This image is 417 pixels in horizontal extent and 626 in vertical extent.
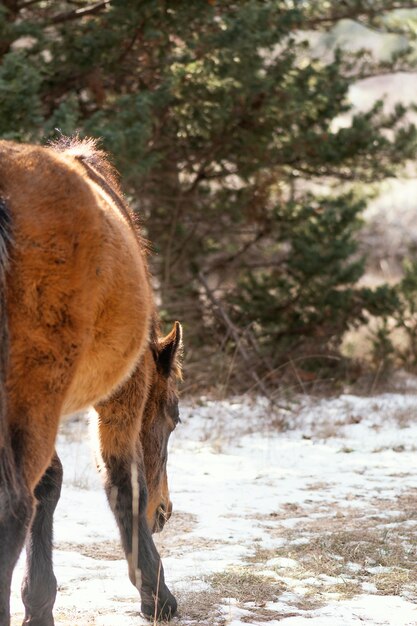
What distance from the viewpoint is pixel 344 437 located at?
8.31 metres

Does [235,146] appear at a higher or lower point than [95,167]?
lower

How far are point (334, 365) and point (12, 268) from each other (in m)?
8.15

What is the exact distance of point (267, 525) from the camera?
5.71 meters

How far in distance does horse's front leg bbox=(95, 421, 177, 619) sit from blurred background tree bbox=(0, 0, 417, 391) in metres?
4.34

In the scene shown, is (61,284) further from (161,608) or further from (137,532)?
(161,608)

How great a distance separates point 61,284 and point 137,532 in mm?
1471

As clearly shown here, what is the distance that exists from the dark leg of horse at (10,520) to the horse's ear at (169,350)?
135 centimetres

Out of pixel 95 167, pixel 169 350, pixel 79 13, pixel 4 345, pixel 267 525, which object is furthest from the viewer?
pixel 79 13

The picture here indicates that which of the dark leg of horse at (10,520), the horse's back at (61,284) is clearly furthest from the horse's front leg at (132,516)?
the dark leg of horse at (10,520)

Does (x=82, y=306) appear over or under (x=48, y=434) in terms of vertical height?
over

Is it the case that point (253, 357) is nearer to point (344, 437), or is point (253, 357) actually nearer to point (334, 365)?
point (334, 365)

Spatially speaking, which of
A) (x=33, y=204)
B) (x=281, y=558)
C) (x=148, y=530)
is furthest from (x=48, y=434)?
(x=281, y=558)

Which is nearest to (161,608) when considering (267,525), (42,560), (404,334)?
(42,560)

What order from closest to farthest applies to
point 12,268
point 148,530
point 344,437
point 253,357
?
1. point 12,268
2. point 148,530
3. point 344,437
4. point 253,357
